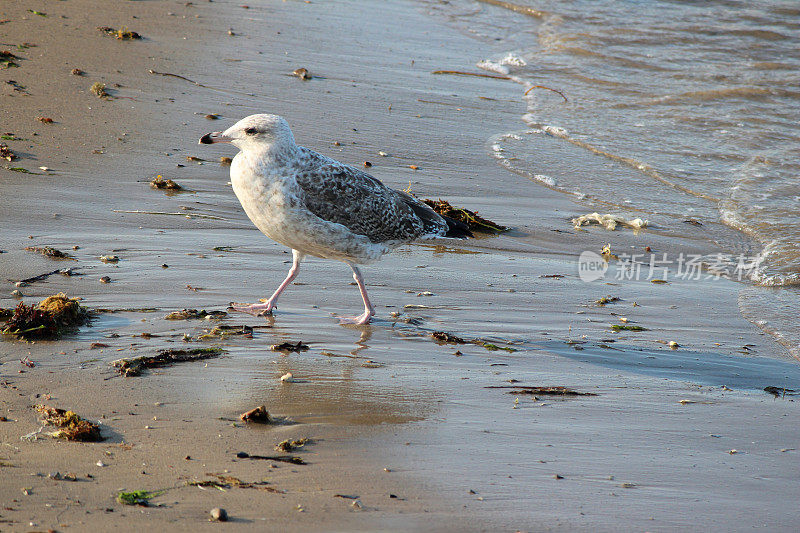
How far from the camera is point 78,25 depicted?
9.91m

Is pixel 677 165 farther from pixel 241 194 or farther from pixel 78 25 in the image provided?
pixel 78 25

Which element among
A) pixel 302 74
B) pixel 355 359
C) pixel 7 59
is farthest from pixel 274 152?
pixel 302 74

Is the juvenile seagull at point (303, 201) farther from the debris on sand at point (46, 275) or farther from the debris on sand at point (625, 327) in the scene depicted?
the debris on sand at point (625, 327)

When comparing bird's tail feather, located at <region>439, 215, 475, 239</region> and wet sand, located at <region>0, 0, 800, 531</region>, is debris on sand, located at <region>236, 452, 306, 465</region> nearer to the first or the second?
wet sand, located at <region>0, 0, 800, 531</region>

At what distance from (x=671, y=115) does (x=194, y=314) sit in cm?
827

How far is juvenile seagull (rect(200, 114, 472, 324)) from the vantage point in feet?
16.7

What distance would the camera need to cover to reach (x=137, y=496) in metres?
3.04

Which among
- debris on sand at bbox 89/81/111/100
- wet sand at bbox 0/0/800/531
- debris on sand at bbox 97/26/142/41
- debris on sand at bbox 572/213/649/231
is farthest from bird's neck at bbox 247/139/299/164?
debris on sand at bbox 97/26/142/41

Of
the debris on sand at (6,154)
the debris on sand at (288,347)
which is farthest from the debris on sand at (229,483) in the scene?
the debris on sand at (6,154)

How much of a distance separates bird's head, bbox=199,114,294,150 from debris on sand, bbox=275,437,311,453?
86.4 inches

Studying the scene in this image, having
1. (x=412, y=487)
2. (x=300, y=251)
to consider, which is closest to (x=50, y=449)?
(x=412, y=487)

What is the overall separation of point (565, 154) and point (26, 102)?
18.8 feet

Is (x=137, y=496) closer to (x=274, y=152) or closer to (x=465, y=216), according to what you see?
(x=274, y=152)

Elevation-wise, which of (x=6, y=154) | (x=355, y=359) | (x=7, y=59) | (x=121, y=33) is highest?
(x=121, y=33)
